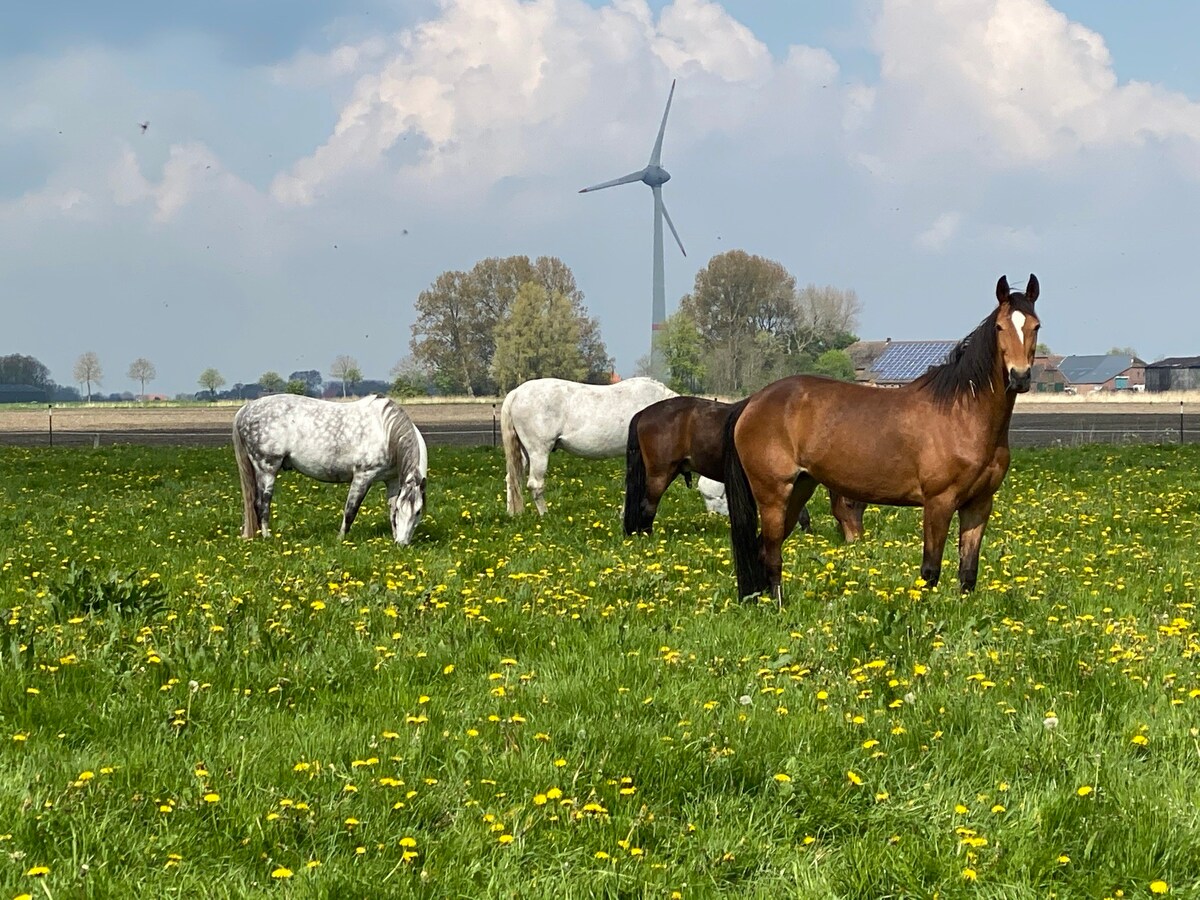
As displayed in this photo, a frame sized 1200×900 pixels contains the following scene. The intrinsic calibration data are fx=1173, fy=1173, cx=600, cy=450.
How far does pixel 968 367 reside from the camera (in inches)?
375

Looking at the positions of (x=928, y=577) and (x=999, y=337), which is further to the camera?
(x=928, y=577)

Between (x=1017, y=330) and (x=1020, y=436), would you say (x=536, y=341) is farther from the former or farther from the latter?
(x=1017, y=330)

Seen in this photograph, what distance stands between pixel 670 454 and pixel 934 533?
19.0 feet

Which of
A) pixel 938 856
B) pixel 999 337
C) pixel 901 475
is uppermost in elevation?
pixel 999 337

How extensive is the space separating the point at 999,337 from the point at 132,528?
11653mm

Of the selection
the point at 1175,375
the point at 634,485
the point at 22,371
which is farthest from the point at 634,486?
the point at 22,371

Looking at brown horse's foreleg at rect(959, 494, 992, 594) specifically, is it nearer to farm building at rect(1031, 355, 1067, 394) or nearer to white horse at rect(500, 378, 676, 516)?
white horse at rect(500, 378, 676, 516)

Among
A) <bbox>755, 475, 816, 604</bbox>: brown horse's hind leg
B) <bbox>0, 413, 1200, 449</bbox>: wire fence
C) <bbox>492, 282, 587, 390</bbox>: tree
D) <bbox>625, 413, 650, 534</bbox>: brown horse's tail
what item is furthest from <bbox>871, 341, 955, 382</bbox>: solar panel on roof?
<bbox>755, 475, 816, 604</bbox>: brown horse's hind leg

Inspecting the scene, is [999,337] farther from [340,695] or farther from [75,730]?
[75,730]

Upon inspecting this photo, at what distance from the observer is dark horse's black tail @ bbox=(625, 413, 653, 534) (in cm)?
1488

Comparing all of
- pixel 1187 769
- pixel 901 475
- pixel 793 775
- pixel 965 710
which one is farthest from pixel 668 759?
pixel 901 475

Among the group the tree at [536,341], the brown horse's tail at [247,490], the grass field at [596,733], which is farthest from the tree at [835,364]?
the grass field at [596,733]

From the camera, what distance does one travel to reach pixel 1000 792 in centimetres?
514

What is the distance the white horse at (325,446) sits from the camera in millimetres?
14703
